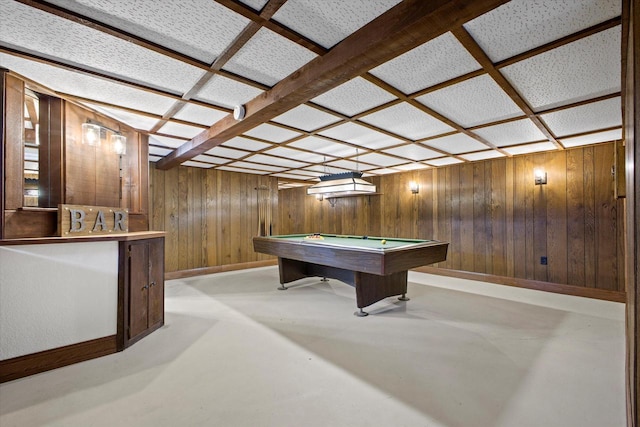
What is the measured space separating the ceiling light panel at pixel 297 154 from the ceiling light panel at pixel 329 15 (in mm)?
2739

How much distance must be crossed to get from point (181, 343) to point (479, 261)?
16.5ft

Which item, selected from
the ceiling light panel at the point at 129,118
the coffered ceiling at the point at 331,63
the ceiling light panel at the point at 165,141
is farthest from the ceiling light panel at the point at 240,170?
the ceiling light panel at the point at 129,118

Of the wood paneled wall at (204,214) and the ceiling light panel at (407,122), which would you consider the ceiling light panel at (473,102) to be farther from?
the wood paneled wall at (204,214)

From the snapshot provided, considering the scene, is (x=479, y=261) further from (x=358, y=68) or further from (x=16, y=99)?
(x=16, y=99)

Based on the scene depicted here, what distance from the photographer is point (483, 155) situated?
4801 millimetres

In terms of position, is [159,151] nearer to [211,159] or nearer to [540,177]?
[211,159]

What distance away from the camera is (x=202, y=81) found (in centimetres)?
224

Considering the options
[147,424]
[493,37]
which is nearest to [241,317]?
[147,424]

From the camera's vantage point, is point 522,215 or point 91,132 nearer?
point 91,132

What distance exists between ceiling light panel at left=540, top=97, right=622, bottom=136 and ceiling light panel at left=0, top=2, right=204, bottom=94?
11.7ft

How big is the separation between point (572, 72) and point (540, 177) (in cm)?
301

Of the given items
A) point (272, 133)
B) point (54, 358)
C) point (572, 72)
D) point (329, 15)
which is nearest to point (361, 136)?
point (272, 133)

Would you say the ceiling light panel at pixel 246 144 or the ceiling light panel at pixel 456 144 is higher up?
the ceiling light panel at pixel 246 144

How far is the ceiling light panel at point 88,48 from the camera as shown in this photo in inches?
60.6
